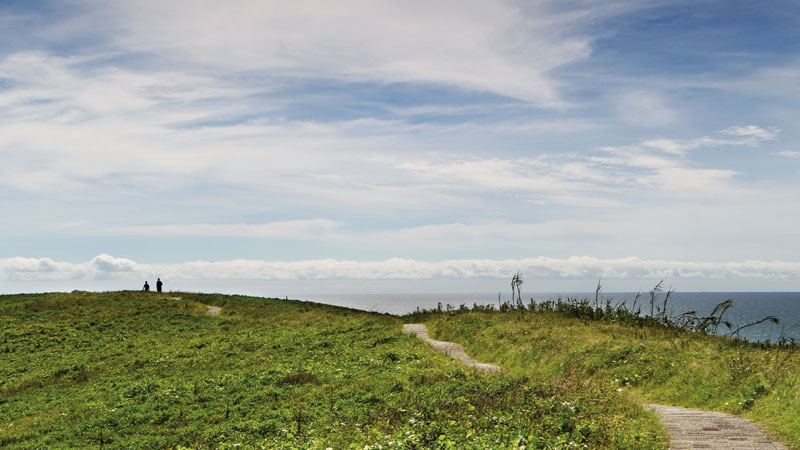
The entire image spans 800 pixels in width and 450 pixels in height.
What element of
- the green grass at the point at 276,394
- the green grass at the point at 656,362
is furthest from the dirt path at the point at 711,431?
the green grass at the point at 276,394

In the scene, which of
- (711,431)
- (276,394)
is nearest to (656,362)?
(711,431)

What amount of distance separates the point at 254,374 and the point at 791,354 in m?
24.4

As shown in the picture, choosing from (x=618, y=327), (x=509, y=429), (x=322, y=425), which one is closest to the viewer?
(x=509, y=429)

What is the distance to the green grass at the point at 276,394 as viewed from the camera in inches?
619

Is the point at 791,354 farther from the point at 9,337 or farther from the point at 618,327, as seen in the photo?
the point at 9,337

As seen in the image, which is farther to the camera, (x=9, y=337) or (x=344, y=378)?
(x=9, y=337)

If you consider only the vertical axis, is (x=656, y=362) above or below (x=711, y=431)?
above

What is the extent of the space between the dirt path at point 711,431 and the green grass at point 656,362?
1.84 ft

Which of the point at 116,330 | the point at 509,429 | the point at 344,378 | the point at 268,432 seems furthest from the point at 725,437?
the point at 116,330

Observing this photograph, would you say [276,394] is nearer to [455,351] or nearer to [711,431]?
[455,351]

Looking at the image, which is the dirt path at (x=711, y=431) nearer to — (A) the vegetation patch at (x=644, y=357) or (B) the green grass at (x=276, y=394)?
(A) the vegetation patch at (x=644, y=357)

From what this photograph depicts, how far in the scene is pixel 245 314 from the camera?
184 ft

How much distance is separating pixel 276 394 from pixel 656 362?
16146mm

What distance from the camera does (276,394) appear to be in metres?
23.9
